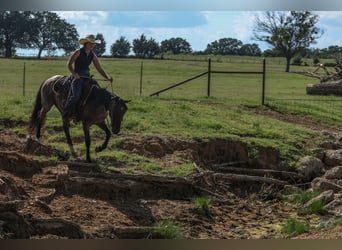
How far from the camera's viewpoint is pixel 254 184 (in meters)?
11.7

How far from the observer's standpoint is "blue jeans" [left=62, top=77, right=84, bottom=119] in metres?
10.0

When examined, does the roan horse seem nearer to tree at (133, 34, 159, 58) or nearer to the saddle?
the saddle

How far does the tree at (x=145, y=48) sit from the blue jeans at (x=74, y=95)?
275 cm

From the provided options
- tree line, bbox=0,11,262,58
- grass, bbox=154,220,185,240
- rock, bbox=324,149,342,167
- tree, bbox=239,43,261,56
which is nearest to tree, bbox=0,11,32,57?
tree line, bbox=0,11,262,58

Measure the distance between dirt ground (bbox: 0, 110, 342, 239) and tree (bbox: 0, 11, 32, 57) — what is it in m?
2.08

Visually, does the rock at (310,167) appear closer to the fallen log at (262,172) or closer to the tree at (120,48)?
the fallen log at (262,172)

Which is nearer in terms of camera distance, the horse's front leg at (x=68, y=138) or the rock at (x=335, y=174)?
the horse's front leg at (x=68, y=138)

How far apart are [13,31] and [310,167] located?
7.12 metres

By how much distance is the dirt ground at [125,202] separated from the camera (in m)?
7.76

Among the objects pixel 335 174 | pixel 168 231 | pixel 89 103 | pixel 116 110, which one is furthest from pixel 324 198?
pixel 89 103

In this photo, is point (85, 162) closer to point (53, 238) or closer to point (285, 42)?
point (53, 238)

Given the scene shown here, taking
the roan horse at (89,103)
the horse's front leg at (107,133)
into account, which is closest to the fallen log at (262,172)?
the horse's front leg at (107,133)

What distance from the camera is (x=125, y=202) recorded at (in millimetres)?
9477

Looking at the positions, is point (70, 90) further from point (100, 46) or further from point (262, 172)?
point (262, 172)
